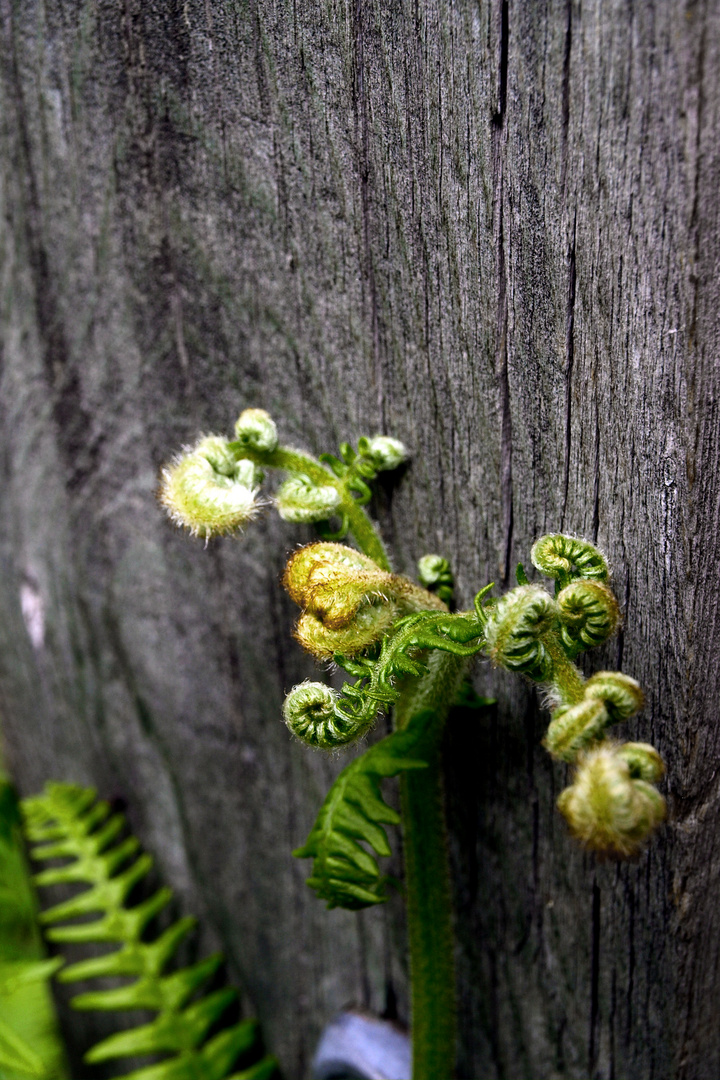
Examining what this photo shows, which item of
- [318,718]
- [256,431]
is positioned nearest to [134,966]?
[318,718]

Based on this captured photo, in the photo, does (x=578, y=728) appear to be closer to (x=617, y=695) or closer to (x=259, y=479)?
(x=617, y=695)

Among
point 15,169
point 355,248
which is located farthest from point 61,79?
point 355,248

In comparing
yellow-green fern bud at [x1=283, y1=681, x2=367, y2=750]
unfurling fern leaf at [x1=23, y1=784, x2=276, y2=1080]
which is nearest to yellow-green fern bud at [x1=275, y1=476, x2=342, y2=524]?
yellow-green fern bud at [x1=283, y1=681, x2=367, y2=750]

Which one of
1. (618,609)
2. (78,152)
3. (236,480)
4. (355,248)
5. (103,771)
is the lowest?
(103,771)

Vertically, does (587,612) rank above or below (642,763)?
above

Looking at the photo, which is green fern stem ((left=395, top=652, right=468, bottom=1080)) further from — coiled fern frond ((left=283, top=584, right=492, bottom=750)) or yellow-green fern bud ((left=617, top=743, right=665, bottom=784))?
yellow-green fern bud ((left=617, top=743, right=665, bottom=784))

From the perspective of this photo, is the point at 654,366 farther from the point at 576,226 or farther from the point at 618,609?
the point at 618,609

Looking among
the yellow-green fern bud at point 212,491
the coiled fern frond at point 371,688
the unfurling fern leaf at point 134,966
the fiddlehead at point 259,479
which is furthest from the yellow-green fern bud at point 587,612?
the unfurling fern leaf at point 134,966
